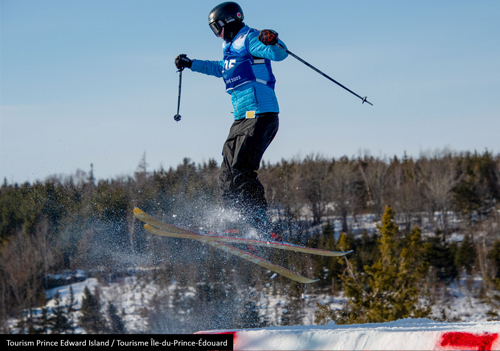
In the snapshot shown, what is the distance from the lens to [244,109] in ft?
15.4

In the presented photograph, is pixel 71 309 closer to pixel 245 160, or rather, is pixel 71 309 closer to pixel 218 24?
pixel 245 160

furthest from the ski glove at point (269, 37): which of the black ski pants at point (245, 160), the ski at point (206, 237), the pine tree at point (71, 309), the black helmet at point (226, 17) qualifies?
the pine tree at point (71, 309)

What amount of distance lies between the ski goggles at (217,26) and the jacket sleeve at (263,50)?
408 millimetres

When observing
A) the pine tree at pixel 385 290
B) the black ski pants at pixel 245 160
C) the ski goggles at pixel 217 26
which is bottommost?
the pine tree at pixel 385 290

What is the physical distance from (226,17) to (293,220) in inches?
1075

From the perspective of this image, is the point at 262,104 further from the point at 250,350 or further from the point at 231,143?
the point at 250,350

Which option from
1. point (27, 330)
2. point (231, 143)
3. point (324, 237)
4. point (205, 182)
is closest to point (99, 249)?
point (231, 143)

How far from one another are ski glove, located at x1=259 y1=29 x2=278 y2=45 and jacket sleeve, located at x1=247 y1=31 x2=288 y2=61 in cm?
11

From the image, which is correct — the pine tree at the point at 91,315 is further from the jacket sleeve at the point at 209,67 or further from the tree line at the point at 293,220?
the jacket sleeve at the point at 209,67

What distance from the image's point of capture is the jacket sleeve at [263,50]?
14.1 feet

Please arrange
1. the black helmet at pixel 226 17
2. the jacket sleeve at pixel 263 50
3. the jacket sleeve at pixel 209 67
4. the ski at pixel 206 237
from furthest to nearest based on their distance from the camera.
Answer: the jacket sleeve at pixel 209 67 < the ski at pixel 206 237 < the black helmet at pixel 226 17 < the jacket sleeve at pixel 263 50

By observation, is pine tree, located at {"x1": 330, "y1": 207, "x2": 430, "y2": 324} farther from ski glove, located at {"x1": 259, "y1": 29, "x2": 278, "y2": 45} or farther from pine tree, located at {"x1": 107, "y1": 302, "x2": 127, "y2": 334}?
ski glove, located at {"x1": 259, "y1": 29, "x2": 278, "y2": 45}

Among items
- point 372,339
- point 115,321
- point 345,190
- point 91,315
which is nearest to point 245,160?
point 372,339

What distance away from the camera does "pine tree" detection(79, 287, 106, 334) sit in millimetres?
26438
